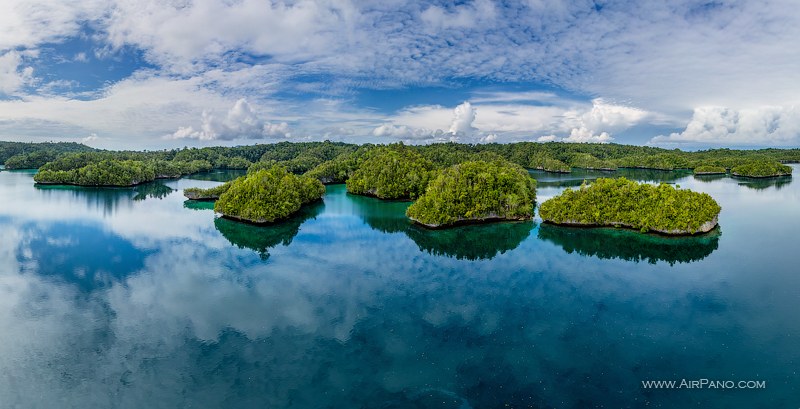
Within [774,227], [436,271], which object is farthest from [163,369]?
[774,227]

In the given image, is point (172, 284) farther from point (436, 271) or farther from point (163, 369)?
point (436, 271)

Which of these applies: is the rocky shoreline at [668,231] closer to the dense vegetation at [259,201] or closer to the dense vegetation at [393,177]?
the dense vegetation at [393,177]

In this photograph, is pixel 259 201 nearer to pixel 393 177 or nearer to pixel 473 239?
pixel 473 239

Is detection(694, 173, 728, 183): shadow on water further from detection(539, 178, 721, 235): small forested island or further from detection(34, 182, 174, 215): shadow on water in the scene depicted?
detection(34, 182, 174, 215): shadow on water

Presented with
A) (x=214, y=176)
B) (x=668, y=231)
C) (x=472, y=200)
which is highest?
(x=214, y=176)

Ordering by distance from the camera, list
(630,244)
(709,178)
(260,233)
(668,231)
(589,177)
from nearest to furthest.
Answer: (630,244)
(668,231)
(260,233)
(709,178)
(589,177)

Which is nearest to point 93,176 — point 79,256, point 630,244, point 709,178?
point 79,256

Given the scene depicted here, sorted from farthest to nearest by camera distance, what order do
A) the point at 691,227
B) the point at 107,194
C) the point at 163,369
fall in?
the point at 107,194 → the point at 691,227 → the point at 163,369
